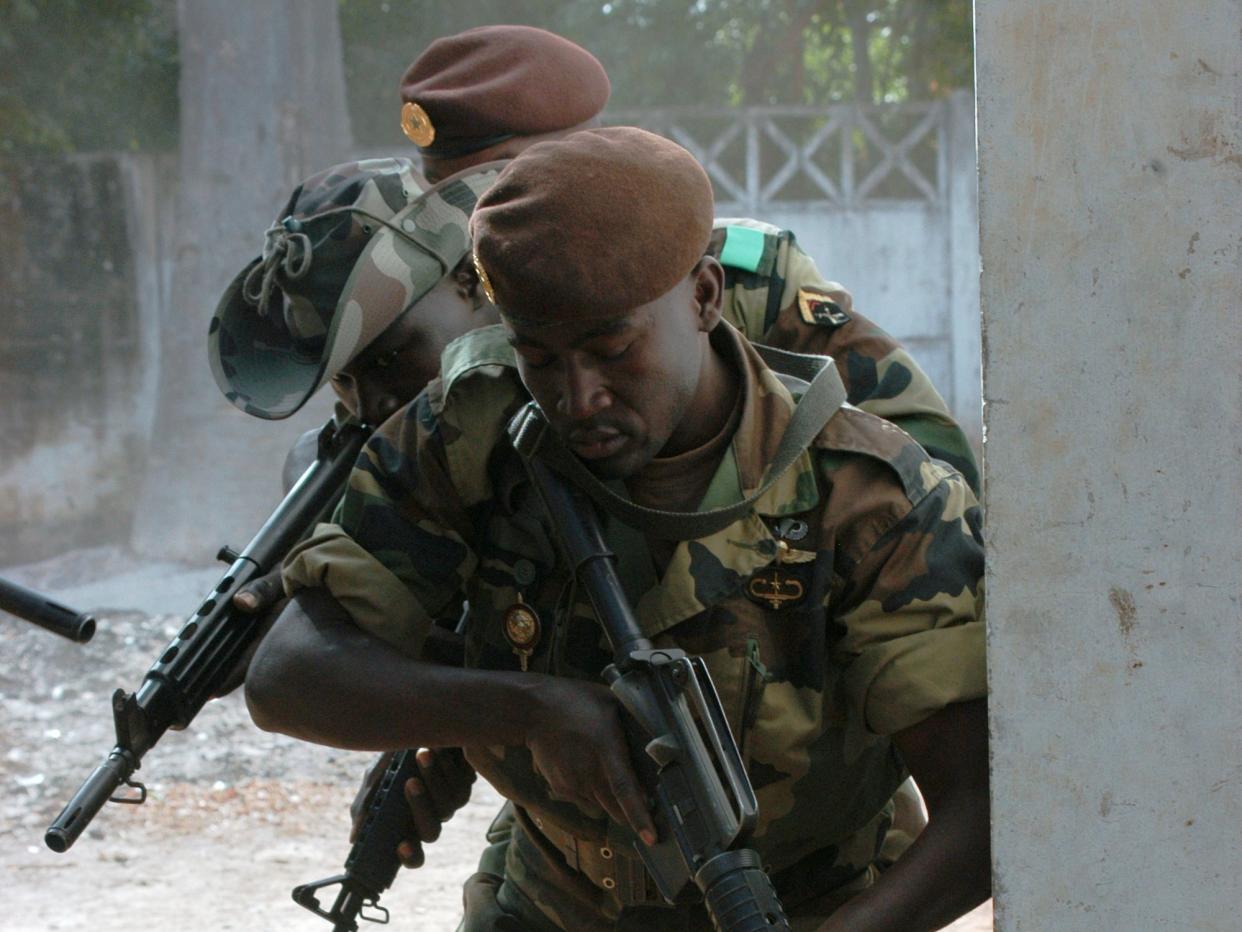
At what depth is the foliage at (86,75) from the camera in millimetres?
11375

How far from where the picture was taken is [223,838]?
19.4ft

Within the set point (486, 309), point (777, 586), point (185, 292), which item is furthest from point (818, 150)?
point (777, 586)

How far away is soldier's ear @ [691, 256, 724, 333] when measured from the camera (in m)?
1.97

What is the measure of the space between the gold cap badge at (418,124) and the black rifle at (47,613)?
1001 millimetres

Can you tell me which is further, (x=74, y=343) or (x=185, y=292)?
(x=74, y=343)

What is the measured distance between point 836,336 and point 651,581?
721 mm

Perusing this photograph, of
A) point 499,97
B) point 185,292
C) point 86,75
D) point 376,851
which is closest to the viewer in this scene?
point 499,97

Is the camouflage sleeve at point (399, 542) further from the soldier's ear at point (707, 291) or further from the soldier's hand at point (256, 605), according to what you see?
the soldier's hand at point (256, 605)

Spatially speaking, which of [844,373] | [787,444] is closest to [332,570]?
[787,444]

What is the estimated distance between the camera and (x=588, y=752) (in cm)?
185

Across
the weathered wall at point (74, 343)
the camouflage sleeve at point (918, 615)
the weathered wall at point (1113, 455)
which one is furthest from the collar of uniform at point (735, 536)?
the weathered wall at point (74, 343)

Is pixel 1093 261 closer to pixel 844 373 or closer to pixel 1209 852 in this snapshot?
pixel 1209 852

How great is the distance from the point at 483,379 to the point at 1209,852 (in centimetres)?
104

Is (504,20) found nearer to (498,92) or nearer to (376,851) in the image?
(498,92)
